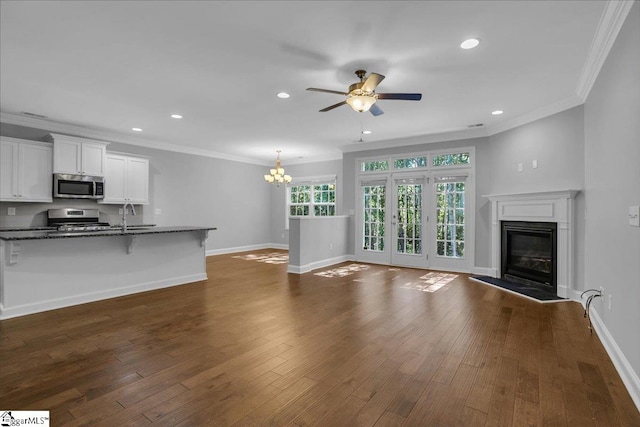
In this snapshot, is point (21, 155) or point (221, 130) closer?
point (21, 155)

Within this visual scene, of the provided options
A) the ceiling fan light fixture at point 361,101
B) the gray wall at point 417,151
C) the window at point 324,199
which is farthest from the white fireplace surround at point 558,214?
the window at point 324,199

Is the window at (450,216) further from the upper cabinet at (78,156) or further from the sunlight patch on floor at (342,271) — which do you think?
the upper cabinet at (78,156)

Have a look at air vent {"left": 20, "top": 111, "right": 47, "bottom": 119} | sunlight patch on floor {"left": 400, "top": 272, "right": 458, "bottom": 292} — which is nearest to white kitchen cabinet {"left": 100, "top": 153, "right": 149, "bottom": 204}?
air vent {"left": 20, "top": 111, "right": 47, "bottom": 119}

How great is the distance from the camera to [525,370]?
2.40 m

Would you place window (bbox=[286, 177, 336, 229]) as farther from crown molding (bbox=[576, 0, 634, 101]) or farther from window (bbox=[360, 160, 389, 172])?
crown molding (bbox=[576, 0, 634, 101])

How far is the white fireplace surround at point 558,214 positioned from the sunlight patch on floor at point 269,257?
476 cm

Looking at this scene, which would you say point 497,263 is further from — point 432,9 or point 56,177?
point 56,177

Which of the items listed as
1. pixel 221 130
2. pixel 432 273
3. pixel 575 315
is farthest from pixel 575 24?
pixel 221 130

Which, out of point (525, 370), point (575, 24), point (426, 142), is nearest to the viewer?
point (525, 370)

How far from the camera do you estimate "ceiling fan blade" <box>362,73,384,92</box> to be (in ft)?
9.95

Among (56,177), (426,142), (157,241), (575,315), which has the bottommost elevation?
(575,315)

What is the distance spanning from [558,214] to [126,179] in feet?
25.2

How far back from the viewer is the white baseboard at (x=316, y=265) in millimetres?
6117

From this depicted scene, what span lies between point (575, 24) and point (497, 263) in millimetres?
4079
